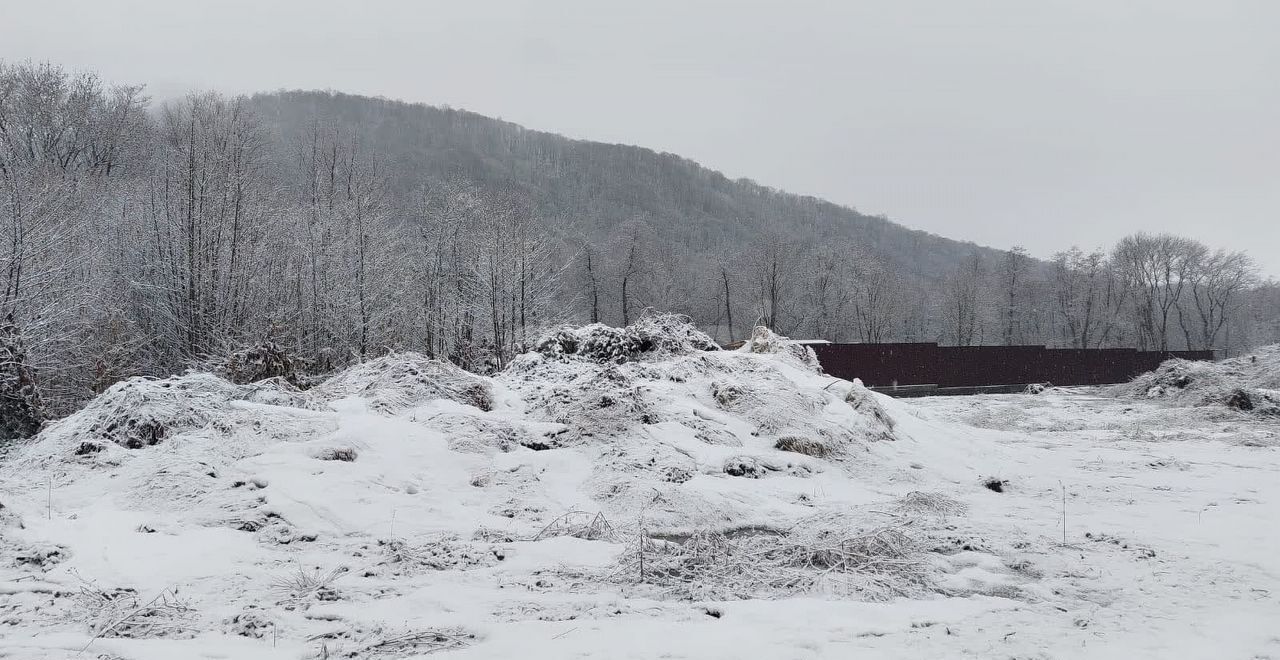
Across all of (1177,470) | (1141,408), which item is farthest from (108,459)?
(1141,408)

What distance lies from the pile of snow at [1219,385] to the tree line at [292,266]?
9738mm

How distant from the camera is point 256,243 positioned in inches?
750

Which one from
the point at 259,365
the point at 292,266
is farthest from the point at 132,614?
the point at 292,266

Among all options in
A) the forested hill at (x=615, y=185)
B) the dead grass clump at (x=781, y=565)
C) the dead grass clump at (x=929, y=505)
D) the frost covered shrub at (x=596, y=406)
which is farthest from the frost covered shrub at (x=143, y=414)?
the forested hill at (x=615, y=185)

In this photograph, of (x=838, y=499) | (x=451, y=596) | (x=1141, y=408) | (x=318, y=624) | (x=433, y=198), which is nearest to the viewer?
(x=318, y=624)

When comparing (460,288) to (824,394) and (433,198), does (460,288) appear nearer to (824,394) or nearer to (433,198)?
(433,198)

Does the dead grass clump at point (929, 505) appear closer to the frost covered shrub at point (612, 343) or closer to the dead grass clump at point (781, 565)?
the dead grass clump at point (781, 565)

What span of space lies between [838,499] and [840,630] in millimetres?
3098

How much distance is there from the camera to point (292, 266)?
21641mm

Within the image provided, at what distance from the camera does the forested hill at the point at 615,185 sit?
7631 centimetres

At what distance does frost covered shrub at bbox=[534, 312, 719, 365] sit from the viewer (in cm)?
1125

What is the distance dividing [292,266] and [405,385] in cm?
1646

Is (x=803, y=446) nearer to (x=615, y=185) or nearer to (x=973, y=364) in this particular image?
(x=973, y=364)

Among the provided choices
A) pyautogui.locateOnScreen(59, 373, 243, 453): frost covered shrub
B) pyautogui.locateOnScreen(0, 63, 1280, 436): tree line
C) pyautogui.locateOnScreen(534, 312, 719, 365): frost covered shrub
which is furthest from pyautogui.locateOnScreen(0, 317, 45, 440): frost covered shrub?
pyautogui.locateOnScreen(534, 312, 719, 365): frost covered shrub
